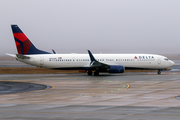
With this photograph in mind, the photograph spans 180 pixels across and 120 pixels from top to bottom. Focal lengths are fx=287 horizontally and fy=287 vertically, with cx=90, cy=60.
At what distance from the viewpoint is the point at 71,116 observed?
1411 cm

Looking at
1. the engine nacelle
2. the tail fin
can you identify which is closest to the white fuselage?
the tail fin

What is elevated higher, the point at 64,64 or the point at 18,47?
the point at 18,47

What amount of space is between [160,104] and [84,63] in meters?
32.4

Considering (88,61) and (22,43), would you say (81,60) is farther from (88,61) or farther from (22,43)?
(22,43)

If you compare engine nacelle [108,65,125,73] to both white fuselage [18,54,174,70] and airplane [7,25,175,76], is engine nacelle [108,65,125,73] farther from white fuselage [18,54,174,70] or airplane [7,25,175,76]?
white fuselage [18,54,174,70]

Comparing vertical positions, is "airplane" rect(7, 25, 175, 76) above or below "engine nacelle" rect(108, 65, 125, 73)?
above

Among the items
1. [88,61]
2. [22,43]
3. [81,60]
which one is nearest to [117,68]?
[88,61]

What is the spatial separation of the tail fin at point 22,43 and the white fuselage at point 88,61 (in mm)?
1282

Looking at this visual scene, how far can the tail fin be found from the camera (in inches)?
1895

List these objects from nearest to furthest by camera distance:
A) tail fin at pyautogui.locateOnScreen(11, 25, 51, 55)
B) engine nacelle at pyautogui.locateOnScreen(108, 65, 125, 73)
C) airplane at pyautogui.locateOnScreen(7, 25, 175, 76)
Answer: engine nacelle at pyautogui.locateOnScreen(108, 65, 125, 73), airplane at pyautogui.locateOnScreen(7, 25, 175, 76), tail fin at pyautogui.locateOnScreen(11, 25, 51, 55)

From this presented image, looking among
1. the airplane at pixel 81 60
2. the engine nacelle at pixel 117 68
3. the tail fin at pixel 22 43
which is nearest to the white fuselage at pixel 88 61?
the airplane at pixel 81 60

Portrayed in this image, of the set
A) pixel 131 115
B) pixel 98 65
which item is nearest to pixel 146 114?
pixel 131 115

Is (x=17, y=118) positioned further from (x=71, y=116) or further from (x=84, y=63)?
(x=84, y=63)

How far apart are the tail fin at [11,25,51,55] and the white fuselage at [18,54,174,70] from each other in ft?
4.21
